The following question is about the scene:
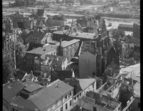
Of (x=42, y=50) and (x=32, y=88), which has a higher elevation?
(x=32, y=88)

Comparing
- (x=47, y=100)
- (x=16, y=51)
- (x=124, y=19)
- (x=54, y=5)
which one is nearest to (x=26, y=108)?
(x=47, y=100)

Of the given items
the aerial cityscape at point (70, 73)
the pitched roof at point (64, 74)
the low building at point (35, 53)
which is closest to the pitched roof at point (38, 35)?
the aerial cityscape at point (70, 73)

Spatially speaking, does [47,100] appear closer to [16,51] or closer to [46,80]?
[46,80]

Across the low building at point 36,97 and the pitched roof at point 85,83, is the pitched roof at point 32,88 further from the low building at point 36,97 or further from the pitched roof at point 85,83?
the pitched roof at point 85,83

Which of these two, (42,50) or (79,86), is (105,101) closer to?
(79,86)

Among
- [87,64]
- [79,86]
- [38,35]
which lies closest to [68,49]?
[87,64]

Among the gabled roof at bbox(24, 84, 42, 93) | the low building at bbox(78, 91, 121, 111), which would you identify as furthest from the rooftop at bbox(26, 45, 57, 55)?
the low building at bbox(78, 91, 121, 111)

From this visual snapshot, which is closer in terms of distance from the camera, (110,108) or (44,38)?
(110,108)
